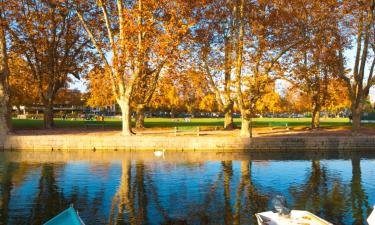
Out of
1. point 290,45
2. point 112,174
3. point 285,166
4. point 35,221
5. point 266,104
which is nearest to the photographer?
point 35,221

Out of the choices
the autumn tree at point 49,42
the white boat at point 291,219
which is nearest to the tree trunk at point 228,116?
the autumn tree at point 49,42

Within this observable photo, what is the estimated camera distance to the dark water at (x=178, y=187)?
46.3 feet

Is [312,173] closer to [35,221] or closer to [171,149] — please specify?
[171,149]

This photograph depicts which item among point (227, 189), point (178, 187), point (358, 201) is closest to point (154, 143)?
point (178, 187)

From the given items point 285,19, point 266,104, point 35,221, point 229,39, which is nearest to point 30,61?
point 229,39

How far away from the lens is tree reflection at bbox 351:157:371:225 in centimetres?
1393

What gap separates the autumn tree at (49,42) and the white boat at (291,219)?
3364cm

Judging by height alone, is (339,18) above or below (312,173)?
above

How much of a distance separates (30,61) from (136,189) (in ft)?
104

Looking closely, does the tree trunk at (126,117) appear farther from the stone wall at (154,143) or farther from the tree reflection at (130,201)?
the tree reflection at (130,201)

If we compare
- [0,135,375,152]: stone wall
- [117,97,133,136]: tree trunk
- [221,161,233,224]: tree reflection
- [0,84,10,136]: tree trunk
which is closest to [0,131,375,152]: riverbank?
[0,135,375,152]: stone wall

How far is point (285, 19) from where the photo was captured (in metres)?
37.3

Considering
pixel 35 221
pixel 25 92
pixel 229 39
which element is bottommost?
pixel 35 221

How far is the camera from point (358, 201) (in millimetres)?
16188
